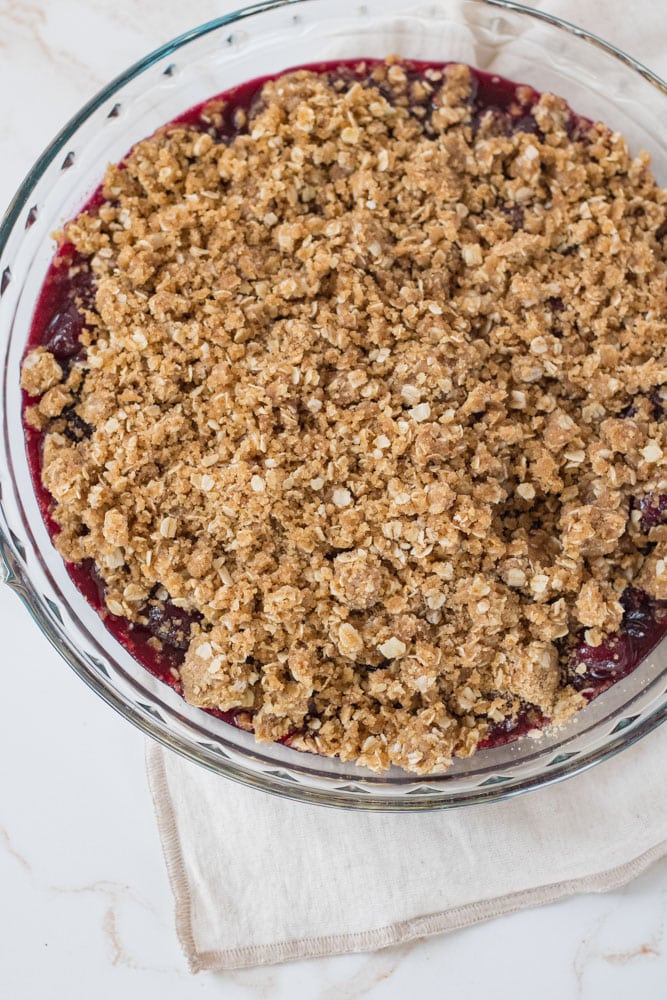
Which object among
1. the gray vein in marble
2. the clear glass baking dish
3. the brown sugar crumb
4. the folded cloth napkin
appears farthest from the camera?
the gray vein in marble

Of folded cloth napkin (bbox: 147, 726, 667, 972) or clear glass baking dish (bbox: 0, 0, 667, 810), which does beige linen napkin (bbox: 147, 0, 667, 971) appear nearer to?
folded cloth napkin (bbox: 147, 726, 667, 972)

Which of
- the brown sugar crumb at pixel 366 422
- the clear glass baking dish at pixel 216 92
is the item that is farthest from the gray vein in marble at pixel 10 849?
the brown sugar crumb at pixel 366 422

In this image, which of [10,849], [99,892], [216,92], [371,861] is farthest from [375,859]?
[216,92]

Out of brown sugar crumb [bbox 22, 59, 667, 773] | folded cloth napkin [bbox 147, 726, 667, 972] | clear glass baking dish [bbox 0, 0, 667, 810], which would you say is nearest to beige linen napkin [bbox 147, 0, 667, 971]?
folded cloth napkin [bbox 147, 726, 667, 972]

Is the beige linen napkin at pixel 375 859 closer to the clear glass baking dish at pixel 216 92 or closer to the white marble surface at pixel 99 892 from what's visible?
the white marble surface at pixel 99 892

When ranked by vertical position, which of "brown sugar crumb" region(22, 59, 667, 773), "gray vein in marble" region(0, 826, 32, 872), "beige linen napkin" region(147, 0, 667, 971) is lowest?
"beige linen napkin" region(147, 0, 667, 971)

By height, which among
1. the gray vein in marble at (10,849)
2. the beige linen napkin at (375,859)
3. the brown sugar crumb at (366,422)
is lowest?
the beige linen napkin at (375,859)

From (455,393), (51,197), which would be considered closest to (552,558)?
(455,393)

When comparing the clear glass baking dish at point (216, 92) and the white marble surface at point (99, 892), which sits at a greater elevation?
the clear glass baking dish at point (216, 92)
